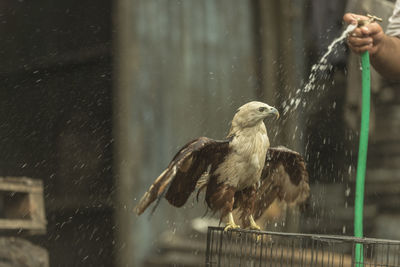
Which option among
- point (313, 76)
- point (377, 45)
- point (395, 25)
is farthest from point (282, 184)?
point (313, 76)

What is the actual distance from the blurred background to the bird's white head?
0.71 m

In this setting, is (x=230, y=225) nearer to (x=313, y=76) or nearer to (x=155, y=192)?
(x=155, y=192)

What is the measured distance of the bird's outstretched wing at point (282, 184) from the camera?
1.79 metres

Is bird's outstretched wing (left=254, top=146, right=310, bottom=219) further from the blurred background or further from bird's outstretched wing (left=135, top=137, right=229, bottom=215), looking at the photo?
the blurred background

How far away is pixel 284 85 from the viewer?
308 centimetres

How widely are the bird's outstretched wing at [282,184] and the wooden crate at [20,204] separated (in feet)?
2.86

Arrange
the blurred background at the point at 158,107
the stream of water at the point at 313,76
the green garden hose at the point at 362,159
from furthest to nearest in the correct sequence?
the stream of water at the point at 313,76
the blurred background at the point at 158,107
the green garden hose at the point at 362,159

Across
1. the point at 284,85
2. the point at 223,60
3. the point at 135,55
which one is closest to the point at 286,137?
the point at 284,85

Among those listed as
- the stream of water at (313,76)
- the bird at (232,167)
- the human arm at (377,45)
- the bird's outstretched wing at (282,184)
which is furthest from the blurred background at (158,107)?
the human arm at (377,45)

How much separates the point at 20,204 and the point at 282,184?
0.96m

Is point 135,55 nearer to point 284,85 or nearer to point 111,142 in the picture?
point 111,142

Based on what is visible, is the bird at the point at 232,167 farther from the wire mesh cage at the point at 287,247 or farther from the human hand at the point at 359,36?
the human hand at the point at 359,36

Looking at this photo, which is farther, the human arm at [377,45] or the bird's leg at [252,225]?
the human arm at [377,45]

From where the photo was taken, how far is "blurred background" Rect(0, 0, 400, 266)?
98.1 inches
